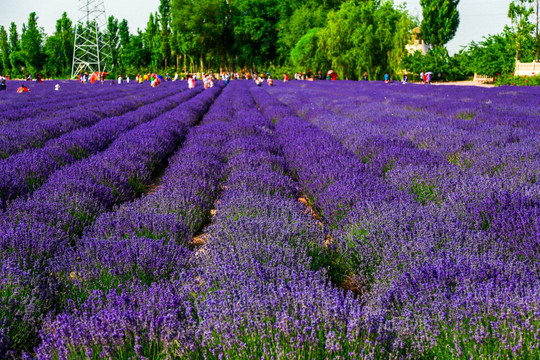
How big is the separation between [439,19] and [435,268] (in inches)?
1576

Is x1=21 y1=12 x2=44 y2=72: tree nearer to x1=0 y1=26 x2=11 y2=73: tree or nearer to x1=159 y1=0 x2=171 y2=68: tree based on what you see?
x1=0 y1=26 x2=11 y2=73: tree

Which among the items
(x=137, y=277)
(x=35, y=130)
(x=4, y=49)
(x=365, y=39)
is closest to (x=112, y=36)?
(x=4, y=49)

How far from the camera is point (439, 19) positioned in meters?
37.6

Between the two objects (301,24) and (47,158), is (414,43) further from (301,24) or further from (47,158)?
(47,158)

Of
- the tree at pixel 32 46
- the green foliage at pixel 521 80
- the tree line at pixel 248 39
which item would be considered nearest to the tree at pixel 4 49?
the tree line at pixel 248 39

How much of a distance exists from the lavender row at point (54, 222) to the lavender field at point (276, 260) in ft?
0.05

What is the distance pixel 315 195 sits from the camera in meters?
4.32

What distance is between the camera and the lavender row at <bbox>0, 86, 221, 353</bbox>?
83.7 inches

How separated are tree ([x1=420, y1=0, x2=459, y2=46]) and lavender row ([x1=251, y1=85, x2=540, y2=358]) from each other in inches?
1496

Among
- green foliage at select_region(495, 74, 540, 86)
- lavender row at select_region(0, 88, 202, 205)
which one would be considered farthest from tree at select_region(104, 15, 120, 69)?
lavender row at select_region(0, 88, 202, 205)

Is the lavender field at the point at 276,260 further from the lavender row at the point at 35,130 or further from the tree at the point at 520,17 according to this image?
the tree at the point at 520,17

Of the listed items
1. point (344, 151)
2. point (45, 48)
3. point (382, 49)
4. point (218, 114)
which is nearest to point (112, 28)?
point (45, 48)

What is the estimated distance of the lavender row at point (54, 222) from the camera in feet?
6.97

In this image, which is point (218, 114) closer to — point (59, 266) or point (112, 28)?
point (59, 266)
